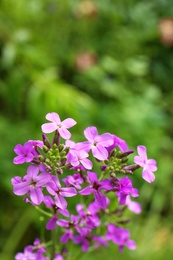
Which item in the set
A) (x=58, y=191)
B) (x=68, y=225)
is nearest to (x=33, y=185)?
(x=58, y=191)

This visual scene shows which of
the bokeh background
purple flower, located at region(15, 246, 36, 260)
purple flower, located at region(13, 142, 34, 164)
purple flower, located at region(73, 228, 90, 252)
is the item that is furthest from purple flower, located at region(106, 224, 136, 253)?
the bokeh background

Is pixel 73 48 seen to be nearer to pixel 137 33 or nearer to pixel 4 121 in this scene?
pixel 137 33

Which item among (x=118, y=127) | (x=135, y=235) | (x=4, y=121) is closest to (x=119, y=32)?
(x=118, y=127)

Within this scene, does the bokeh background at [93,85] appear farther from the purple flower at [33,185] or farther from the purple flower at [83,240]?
the purple flower at [33,185]

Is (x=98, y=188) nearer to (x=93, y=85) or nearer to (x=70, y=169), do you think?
(x=70, y=169)

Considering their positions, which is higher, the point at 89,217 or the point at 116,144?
the point at 116,144

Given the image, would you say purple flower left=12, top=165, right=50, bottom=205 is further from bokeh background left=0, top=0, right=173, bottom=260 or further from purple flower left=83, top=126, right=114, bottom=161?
bokeh background left=0, top=0, right=173, bottom=260
